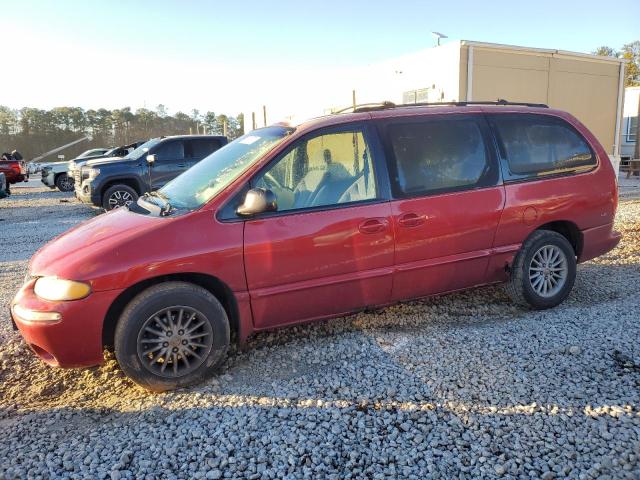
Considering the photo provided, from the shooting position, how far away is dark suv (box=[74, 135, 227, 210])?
10984 millimetres

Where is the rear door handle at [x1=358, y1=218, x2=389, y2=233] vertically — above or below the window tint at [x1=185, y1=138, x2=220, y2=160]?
below

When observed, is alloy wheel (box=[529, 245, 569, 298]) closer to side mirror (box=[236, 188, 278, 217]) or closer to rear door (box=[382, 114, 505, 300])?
rear door (box=[382, 114, 505, 300])

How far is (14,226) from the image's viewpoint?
35.8 feet

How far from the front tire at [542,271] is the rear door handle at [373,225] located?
1.48 metres

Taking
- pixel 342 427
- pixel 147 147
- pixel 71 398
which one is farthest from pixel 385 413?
pixel 147 147

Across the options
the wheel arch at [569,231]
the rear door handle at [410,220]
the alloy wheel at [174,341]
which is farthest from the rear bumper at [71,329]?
the wheel arch at [569,231]

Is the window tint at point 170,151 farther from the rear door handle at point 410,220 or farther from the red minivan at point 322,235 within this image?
the rear door handle at point 410,220

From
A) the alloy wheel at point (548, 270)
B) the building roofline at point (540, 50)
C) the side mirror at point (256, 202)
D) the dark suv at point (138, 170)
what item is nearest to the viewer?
the side mirror at point (256, 202)

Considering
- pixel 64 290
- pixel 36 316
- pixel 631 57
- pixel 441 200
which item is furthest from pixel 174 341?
pixel 631 57

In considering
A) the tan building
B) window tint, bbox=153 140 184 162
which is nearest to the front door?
window tint, bbox=153 140 184 162

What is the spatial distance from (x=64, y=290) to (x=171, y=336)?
73 cm

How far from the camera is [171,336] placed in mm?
3301

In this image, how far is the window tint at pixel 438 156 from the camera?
13.1ft

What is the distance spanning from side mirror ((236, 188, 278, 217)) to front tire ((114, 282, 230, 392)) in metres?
0.62
